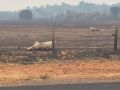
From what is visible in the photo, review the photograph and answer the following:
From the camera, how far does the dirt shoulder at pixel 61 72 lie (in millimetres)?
15484

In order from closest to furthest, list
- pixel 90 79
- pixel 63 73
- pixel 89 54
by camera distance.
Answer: pixel 90 79 < pixel 63 73 < pixel 89 54

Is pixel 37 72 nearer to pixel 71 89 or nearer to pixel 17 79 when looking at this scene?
pixel 17 79

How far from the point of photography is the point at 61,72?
1817 cm

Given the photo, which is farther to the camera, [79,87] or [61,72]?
[61,72]

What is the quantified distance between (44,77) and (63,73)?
2121mm

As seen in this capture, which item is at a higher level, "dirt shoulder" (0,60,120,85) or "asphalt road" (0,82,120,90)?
"asphalt road" (0,82,120,90)

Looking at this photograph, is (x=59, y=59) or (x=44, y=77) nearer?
(x=44, y=77)

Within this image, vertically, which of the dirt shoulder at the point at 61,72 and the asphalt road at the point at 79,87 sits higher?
the asphalt road at the point at 79,87

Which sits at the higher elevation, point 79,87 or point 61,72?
point 79,87

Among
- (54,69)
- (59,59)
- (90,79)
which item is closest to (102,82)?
(90,79)

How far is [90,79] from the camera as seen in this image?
1550 centimetres

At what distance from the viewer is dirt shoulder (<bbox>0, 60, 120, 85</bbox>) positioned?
15484mm

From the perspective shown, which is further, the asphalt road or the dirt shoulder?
the dirt shoulder

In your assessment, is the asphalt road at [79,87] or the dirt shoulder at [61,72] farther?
the dirt shoulder at [61,72]
